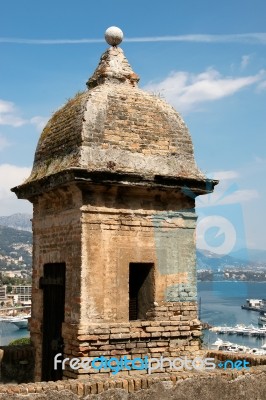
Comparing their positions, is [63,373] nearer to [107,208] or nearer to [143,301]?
[143,301]

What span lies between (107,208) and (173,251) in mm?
1183

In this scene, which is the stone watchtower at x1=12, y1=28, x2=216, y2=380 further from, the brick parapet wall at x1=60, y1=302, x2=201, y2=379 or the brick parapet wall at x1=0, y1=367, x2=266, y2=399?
the brick parapet wall at x1=0, y1=367, x2=266, y2=399

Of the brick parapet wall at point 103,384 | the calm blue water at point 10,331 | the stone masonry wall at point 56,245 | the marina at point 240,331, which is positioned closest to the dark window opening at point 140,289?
the stone masonry wall at point 56,245

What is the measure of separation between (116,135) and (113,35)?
1929 mm

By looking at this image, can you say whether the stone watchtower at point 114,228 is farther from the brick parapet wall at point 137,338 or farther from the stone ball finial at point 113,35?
the stone ball finial at point 113,35

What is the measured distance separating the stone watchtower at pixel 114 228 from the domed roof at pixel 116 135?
16 millimetres

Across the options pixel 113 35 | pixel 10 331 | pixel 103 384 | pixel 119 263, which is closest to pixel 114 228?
pixel 119 263

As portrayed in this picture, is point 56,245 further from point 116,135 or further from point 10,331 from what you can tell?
point 10,331

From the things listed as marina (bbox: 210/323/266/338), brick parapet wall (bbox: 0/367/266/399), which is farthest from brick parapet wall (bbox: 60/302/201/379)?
marina (bbox: 210/323/266/338)

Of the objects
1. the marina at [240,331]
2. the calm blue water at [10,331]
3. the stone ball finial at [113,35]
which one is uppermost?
the stone ball finial at [113,35]

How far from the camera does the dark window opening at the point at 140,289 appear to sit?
26.5 ft

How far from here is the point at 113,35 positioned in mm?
8992

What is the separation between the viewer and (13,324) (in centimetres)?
11362

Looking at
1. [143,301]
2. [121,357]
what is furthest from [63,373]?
[143,301]
